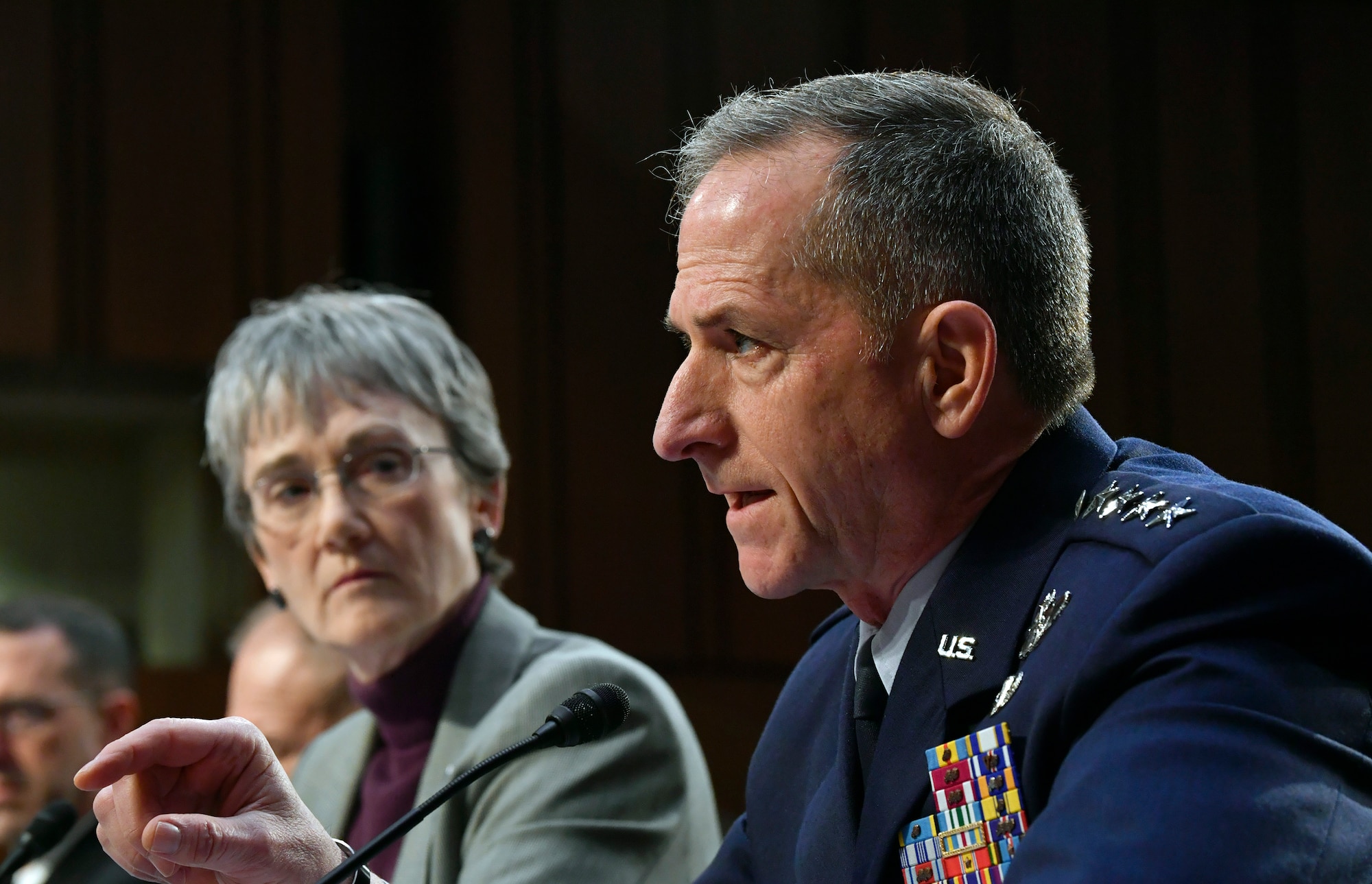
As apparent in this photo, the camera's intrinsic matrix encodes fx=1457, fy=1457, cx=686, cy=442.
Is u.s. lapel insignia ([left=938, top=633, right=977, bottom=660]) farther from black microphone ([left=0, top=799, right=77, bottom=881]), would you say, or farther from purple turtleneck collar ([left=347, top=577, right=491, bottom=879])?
black microphone ([left=0, top=799, right=77, bottom=881])

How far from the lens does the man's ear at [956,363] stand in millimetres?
1505

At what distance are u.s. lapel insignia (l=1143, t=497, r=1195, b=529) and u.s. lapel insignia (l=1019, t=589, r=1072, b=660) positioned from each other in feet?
0.34

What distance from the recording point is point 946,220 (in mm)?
1525

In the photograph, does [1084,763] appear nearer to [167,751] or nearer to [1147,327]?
[167,751]

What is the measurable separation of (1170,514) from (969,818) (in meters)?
0.34

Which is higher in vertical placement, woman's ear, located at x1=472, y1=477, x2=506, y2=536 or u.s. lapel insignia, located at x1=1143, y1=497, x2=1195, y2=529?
u.s. lapel insignia, located at x1=1143, y1=497, x2=1195, y2=529

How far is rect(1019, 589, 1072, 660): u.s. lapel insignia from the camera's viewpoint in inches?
54.1

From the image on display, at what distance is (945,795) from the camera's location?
139 centimetres

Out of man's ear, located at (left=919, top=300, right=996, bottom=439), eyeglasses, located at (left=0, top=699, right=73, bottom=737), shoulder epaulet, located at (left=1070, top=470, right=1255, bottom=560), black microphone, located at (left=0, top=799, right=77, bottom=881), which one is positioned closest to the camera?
shoulder epaulet, located at (left=1070, top=470, right=1255, bottom=560)

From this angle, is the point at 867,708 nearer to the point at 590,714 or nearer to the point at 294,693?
the point at 590,714

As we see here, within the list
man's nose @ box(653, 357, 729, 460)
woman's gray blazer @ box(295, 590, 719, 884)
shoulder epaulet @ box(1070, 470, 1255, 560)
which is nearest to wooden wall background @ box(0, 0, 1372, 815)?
woman's gray blazer @ box(295, 590, 719, 884)

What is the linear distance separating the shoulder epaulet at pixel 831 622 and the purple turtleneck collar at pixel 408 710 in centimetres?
81

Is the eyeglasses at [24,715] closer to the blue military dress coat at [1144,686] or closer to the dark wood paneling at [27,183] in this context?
the dark wood paneling at [27,183]

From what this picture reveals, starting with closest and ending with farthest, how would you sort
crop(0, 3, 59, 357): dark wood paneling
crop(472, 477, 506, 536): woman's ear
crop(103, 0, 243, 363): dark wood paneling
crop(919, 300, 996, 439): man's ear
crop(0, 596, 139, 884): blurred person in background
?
crop(919, 300, 996, 439): man's ear < crop(472, 477, 506, 536): woman's ear < crop(0, 596, 139, 884): blurred person in background < crop(0, 3, 59, 357): dark wood paneling < crop(103, 0, 243, 363): dark wood paneling
